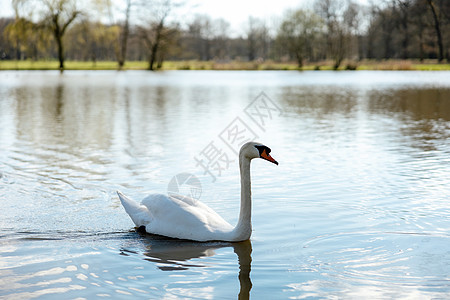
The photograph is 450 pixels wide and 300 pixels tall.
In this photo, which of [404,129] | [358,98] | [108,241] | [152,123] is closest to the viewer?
[108,241]

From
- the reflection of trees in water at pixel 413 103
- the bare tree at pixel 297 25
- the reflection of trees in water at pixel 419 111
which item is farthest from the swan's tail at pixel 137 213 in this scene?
the bare tree at pixel 297 25

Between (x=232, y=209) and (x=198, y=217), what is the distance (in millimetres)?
1449

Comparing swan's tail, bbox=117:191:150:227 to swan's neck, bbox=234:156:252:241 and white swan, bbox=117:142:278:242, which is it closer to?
white swan, bbox=117:142:278:242

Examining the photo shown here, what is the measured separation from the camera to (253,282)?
4855mm

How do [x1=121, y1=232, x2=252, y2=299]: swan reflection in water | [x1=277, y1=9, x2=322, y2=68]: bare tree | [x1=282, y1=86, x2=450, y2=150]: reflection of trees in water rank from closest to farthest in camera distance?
[x1=121, y1=232, x2=252, y2=299]: swan reflection in water
[x1=282, y1=86, x2=450, y2=150]: reflection of trees in water
[x1=277, y1=9, x2=322, y2=68]: bare tree

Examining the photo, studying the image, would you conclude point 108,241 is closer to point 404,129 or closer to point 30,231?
point 30,231

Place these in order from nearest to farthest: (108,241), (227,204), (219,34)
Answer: (108,241), (227,204), (219,34)

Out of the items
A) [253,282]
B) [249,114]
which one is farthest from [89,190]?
[249,114]

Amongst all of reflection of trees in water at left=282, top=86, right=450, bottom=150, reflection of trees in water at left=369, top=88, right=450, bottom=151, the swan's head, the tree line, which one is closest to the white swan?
the swan's head

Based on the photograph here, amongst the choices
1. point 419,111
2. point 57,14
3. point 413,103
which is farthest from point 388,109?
point 57,14

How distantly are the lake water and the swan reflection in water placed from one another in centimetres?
2

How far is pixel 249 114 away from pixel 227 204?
11284mm

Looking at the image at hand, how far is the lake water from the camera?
486cm

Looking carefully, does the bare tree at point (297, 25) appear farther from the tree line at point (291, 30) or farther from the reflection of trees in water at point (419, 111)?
the reflection of trees in water at point (419, 111)
